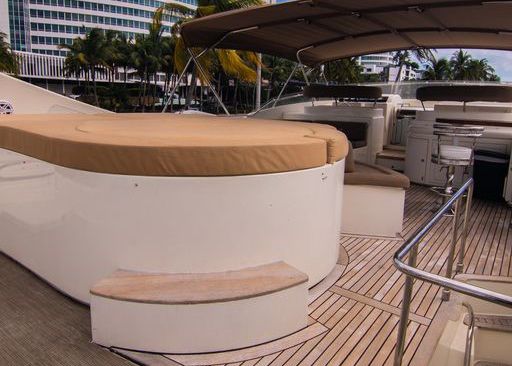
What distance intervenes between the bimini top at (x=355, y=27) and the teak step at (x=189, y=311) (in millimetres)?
3350

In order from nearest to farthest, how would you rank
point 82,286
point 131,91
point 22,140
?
point 82,286 → point 22,140 → point 131,91

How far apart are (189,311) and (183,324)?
0.27 feet

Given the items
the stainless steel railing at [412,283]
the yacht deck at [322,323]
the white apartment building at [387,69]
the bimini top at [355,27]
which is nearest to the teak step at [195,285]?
the yacht deck at [322,323]

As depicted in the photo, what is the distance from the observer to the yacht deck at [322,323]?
2061 mm

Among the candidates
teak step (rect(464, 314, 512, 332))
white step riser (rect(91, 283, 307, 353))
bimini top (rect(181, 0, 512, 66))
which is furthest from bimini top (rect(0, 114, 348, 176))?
bimini top (rect(181, 0, 512, 66))

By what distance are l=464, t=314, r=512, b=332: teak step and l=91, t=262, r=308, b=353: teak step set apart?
158cm

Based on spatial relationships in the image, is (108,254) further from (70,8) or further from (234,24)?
(70,8)

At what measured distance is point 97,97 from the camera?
45.0 m

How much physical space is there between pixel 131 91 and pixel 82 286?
159 feet

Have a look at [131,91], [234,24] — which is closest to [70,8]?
[131,91]

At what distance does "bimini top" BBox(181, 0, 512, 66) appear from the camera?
4566mm

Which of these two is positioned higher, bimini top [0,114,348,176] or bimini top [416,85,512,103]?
bimini top [416,85,512,103]

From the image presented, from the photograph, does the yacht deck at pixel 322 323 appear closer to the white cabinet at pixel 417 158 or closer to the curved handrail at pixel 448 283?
the curved handrail at pixel 448 283

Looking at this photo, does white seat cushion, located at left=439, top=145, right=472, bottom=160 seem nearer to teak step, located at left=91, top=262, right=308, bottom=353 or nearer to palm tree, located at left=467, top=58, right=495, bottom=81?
teak step, located at left=91, top=262, right=308, bottom=353
